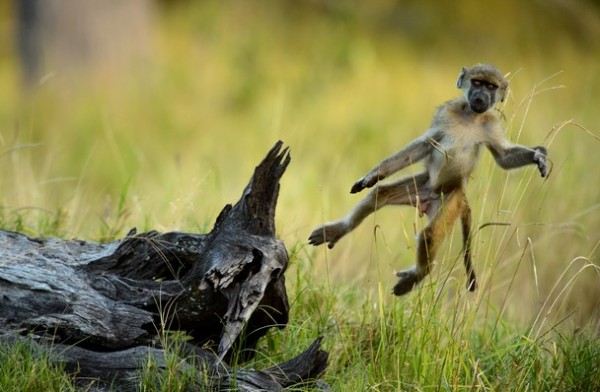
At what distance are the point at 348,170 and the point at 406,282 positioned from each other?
4.27 m

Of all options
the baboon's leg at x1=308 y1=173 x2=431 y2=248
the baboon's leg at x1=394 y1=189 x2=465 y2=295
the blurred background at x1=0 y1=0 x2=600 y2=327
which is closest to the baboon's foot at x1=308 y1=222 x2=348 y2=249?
the baboon's leg at x1=308 y1=173 x2=431 y2=248

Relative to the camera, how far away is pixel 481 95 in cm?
365

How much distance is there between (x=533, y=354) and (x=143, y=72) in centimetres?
701

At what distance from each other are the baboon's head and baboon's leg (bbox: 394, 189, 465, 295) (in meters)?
0.35

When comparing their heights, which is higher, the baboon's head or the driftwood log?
the baboon's head

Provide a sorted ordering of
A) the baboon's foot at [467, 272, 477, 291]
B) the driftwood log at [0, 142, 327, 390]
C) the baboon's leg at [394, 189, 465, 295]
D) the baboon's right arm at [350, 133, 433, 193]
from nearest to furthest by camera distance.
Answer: the driftwood log at [0, 142, 327, 390], the baboon's right arm at [350, 133, 433, 193], the baboon's leg at [394, 189, 465, 295], the baboon's foot at [467, 272, 477, 291]

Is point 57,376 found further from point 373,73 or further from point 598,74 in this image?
point 373,73

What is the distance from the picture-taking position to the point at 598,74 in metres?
9.87

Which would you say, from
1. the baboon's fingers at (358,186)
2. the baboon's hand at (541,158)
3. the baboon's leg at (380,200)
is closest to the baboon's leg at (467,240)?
the baboon's leg at (380,200)

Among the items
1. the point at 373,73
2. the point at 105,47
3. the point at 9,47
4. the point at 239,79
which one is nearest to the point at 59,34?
the point at 105,47

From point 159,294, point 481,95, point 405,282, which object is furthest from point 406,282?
point 159,294

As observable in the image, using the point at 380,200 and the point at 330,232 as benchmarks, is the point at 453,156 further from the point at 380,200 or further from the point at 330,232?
the point at 330,232

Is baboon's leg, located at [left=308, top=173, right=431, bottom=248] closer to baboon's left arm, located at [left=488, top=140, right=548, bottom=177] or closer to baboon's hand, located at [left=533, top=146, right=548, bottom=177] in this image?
baboon's left arm, located at [left=488, top=140, right=548, bottom=177]

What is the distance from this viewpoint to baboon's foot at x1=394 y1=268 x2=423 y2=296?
385 centimetres
